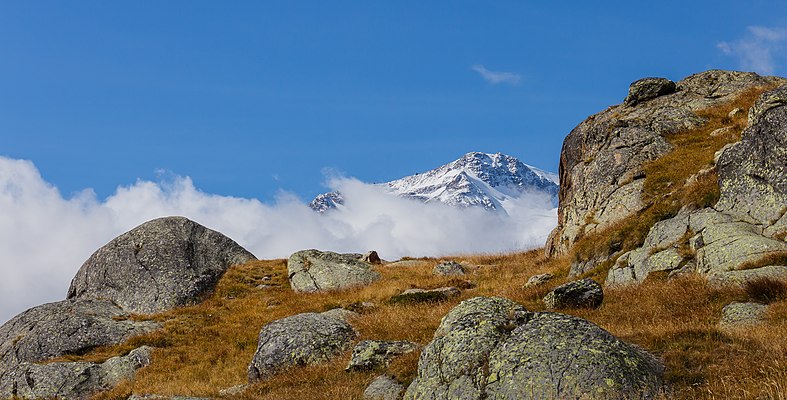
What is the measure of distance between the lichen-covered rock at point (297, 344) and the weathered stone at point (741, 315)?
40.8 feet

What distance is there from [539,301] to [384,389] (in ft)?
35.0

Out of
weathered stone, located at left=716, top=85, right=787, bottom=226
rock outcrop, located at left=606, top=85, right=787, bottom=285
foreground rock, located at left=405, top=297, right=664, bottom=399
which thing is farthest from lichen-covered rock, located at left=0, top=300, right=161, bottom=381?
weathered stone, located at left=716, top=85, right=787, bottom=226

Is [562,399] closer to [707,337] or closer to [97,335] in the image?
[707,337]

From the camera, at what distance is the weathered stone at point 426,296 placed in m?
30.6

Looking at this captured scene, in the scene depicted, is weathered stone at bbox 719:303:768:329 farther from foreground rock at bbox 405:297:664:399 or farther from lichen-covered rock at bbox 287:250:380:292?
lichen-covered rock at bbox 287:250:380:292

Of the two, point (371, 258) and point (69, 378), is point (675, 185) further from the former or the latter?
point (69, 378)

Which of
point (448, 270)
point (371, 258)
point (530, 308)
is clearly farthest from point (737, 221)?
point (371, 258)

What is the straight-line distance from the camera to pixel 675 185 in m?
32.0

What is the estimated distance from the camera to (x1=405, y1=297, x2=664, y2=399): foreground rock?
12125 millimetres

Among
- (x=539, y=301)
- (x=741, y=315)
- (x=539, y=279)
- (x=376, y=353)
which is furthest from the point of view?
(x=539, y=279)

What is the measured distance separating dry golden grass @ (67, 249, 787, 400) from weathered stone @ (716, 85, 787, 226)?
5.13 meters

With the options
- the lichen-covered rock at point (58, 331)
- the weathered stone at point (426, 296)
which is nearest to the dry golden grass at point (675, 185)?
the weathered stone at point (426, 296)

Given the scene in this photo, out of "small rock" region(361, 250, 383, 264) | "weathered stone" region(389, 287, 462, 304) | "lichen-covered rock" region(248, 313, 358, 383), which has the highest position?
"small rock" region(361, 250, 383, 264)

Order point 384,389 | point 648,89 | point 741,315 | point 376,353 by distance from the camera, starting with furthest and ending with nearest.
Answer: point 648,89
point 376,353
point 741,315
point 384,389
